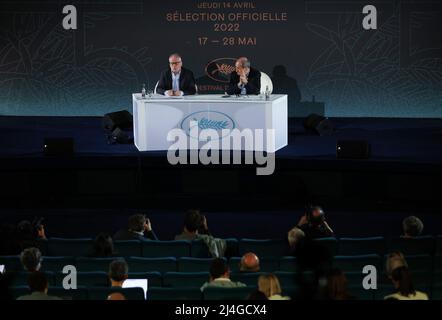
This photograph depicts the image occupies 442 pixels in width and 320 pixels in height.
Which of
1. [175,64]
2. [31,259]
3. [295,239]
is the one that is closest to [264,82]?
[175,64]

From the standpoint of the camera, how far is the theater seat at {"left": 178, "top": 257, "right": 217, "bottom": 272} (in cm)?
836

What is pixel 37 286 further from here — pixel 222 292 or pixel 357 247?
pixel 357 247

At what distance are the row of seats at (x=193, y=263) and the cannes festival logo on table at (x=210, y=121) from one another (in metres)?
4.20

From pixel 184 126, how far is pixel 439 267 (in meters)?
5.18

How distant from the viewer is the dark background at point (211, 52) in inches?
632

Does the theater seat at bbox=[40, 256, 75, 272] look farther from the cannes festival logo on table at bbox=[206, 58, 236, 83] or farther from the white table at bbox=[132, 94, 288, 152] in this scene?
the cannes festival logo on table at bbox=[206, 58, 236, 83]

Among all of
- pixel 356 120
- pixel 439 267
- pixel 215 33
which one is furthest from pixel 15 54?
pixel 439 267

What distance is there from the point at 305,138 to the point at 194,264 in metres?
5.98

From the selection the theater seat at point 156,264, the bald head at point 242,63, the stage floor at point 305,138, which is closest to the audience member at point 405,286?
the theater seat at point 156,264

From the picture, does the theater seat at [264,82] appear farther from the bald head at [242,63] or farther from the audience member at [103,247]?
the audience member at [103,247]

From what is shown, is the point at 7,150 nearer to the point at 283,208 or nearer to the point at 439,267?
the point at 283,208

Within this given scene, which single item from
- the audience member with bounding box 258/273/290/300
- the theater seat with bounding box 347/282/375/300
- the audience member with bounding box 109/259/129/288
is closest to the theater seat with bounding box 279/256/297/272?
the theater seat with bounding box 347/282/375/300

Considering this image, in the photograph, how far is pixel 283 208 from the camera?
40.3ft

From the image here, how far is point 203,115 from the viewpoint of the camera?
12.6 m
